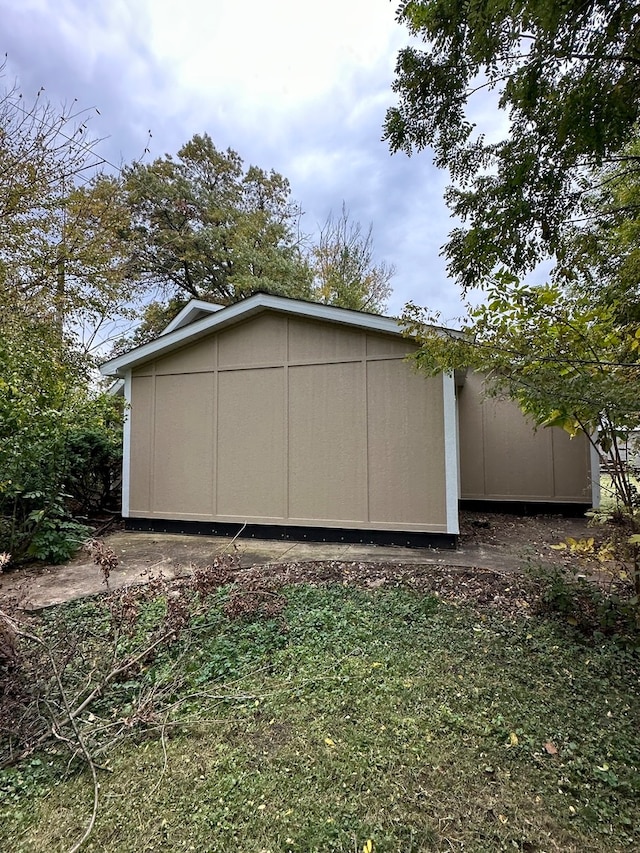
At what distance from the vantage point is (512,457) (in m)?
7.61

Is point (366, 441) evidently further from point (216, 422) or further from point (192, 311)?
point (192, 311)

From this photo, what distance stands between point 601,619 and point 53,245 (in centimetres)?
865

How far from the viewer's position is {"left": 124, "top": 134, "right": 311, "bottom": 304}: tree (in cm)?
1420

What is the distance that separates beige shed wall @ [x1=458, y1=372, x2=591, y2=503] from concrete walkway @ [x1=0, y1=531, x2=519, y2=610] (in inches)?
118

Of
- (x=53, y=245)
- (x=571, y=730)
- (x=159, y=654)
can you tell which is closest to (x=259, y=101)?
(x=53, y=245)

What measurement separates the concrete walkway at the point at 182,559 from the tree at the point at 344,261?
1217cm

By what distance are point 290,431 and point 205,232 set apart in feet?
38.1

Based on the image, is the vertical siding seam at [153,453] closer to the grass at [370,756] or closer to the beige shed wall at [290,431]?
the beige shed wall at [290,431]

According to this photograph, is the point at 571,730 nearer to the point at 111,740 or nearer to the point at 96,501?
the point at 111,740

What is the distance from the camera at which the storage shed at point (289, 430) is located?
201 inches

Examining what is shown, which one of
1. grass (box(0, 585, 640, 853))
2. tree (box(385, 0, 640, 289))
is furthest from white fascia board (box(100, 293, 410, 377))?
grass (box(0, 585, 640, 853))

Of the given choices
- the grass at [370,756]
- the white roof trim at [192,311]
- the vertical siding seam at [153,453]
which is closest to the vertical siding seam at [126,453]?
the vertical siding seam at [153,453]

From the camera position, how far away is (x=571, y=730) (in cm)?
193

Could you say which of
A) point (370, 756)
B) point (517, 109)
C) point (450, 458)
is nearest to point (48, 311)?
point (450, 458)
